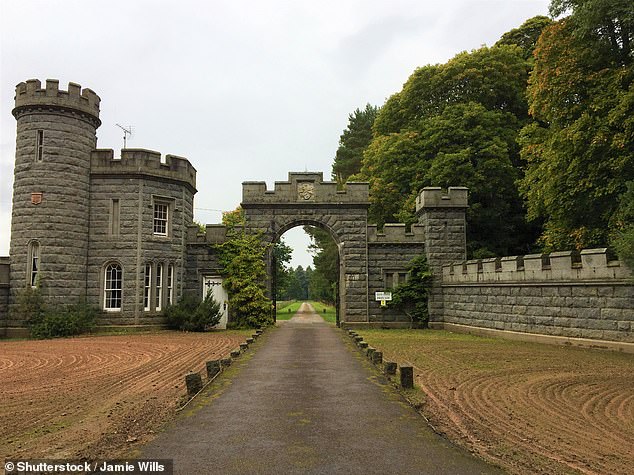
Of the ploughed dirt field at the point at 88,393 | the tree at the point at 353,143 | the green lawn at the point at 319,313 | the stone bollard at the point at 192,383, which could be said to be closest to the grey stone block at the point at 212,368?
the ploughed dirt field at the point at 88,393

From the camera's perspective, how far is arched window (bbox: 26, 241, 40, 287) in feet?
62.9

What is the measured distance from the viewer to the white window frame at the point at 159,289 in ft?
69.3

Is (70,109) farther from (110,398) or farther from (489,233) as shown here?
(489,233)

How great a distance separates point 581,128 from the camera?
16391mm

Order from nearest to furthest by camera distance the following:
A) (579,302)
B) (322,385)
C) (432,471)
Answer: (432,471) → (322,385) → (579,302)

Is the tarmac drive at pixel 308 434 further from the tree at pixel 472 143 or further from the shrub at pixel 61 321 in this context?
the tree at pixel 472 143

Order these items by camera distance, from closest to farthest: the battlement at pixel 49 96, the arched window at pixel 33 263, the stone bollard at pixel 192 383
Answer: the stone bollard at pixel 192 383, the arched window at pixel 33 263, the battlement at pixel 49 96

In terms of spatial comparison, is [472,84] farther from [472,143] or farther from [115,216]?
[115,216]

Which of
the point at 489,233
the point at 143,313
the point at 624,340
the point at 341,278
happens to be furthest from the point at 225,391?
the point at 489,233

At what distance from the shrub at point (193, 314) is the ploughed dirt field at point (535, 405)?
10.2m

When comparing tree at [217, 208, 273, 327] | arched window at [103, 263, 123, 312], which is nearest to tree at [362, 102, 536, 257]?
tree at [217, 208, 273, 327]

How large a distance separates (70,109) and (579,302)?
20.2m

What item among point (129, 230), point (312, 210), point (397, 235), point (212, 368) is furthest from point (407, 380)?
point (129, 230)

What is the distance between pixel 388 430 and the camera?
19.3 ft
